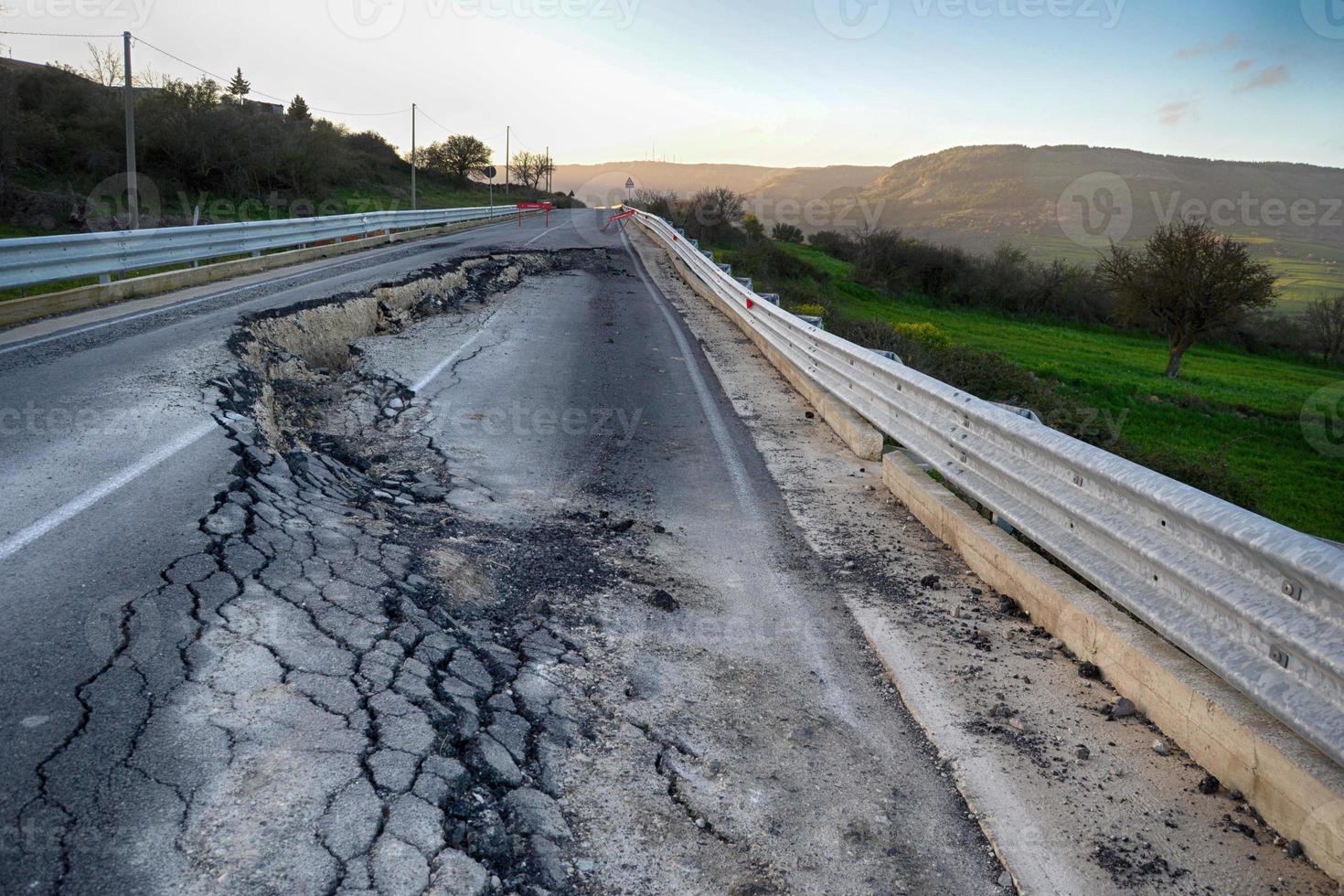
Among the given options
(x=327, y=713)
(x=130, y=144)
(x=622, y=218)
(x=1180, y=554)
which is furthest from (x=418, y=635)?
(x=622, y=218)

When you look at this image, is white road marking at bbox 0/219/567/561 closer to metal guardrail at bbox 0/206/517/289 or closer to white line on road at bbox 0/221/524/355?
white line on road at bbox 0/221/524/355

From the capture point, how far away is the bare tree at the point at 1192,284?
33125 mm

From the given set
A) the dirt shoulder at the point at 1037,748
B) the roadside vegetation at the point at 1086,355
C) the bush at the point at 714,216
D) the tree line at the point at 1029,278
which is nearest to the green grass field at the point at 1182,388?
the roadside vegetation at the point at 1086,355

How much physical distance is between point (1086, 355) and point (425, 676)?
115 ft

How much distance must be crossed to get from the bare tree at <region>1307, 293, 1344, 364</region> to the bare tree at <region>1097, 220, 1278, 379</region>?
13188 mm

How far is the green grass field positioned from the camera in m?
18.4

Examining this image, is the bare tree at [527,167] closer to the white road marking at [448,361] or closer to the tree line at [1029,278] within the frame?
the tree line at [1029,278]

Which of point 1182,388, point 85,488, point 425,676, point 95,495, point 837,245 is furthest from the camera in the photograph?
point 837,245

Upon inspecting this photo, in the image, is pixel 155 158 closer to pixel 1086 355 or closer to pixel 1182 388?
pixel 1086 355

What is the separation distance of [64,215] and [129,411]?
21.5m

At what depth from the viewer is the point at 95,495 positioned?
4.86 meters

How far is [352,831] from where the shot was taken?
7.98ft

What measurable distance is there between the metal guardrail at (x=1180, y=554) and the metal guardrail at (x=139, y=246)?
426 inches

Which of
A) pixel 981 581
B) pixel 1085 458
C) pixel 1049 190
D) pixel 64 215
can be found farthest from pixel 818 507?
pixel 1049 190
